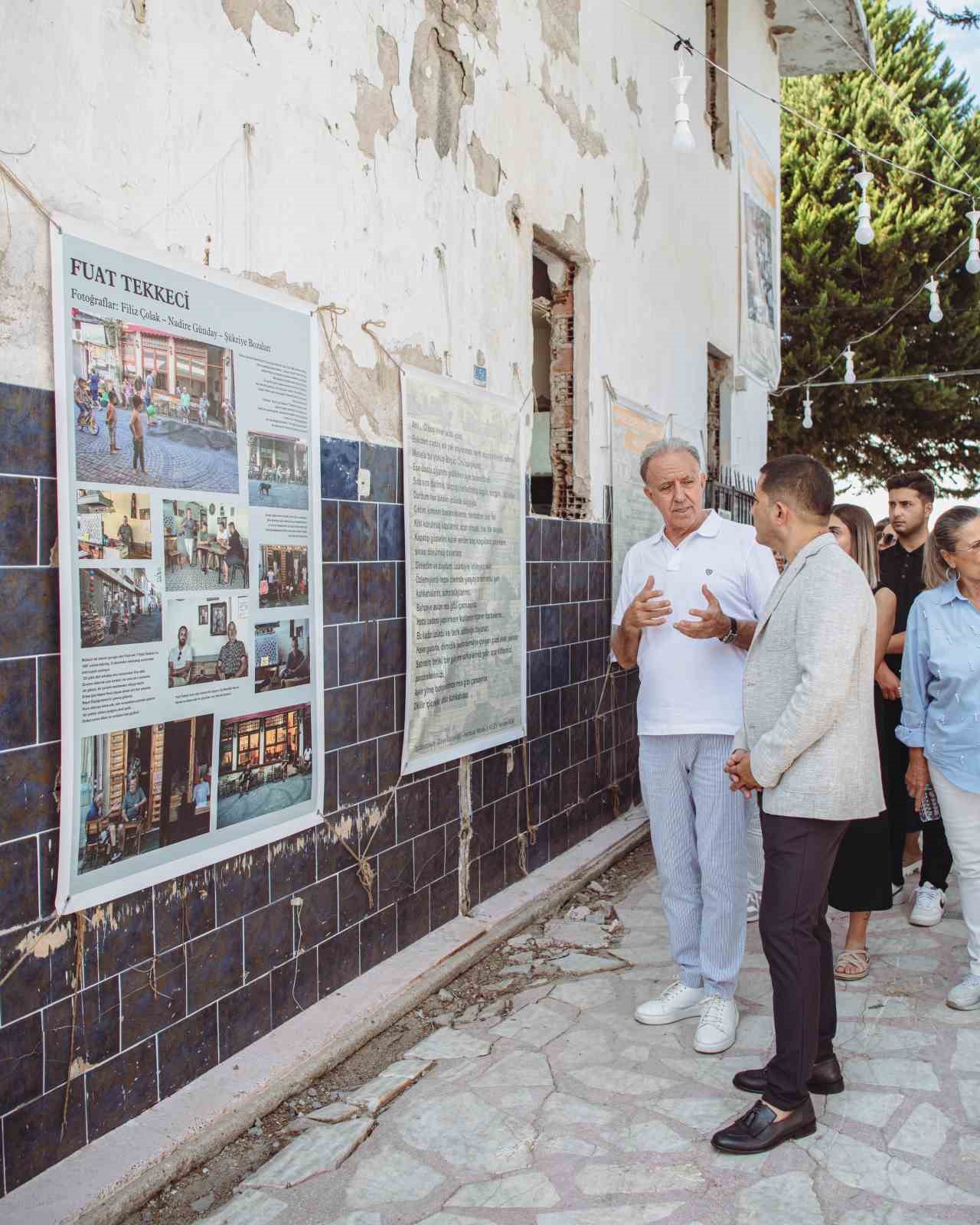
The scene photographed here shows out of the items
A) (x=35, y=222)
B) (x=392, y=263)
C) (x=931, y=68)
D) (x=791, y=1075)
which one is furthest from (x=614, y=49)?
(x=931, y=68)

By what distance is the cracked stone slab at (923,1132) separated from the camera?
2852 mm

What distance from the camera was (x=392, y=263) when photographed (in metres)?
4.06

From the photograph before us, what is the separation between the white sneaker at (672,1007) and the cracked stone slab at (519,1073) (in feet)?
1.43

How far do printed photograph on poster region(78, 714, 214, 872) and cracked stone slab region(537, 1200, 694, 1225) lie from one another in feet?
4.52

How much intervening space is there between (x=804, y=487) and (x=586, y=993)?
213cm

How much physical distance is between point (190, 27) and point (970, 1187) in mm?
3706

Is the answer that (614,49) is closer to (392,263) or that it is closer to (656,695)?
(392,263)

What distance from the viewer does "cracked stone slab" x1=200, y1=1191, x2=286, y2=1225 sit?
8.46 feet

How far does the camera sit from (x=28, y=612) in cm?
254

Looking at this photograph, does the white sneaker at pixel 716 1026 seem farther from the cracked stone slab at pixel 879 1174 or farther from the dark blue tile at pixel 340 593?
the dark blue tile at pixel 340 593

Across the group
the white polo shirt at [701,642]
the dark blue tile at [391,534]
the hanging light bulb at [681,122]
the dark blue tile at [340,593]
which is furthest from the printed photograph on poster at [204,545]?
the hanging light bulb at [681,122]

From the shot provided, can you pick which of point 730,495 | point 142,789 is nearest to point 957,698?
point 142,789

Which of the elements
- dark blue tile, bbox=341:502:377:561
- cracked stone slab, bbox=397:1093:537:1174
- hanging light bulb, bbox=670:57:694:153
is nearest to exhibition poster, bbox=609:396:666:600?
hanging light bulb, bbox=670:57:694:153

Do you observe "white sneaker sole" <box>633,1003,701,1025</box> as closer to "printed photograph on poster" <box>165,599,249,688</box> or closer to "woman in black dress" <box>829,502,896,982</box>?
"woman in black dress" <box>829,502,896,982</box>
